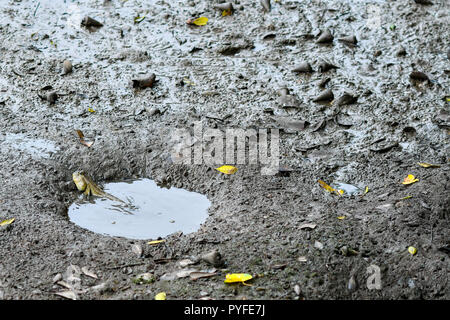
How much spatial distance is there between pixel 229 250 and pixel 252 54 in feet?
7.41

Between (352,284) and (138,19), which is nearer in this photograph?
(352,284)

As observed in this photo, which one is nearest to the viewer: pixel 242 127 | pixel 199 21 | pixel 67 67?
pixel 242 127

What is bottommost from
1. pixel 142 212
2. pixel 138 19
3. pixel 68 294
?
pixel 142 212

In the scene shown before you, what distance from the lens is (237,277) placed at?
278 centimetres

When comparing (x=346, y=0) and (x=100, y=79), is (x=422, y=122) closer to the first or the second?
(x=346, y=0)

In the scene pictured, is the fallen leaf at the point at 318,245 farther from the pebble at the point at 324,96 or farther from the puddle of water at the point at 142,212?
the pebble at the point at 324,96

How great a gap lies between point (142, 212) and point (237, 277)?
2.79 ft

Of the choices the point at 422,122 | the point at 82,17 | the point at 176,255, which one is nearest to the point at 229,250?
the point at 176,255

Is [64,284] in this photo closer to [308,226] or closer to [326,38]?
[308,226]

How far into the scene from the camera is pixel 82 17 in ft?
17.6

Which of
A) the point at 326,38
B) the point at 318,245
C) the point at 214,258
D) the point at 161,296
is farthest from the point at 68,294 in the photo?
the point at 326,38

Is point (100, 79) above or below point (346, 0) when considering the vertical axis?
below

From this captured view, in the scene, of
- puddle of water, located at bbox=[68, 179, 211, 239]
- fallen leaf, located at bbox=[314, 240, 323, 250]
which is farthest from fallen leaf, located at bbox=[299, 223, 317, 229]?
puddle of water, located at bbox=[68, 179, 211, 239]
